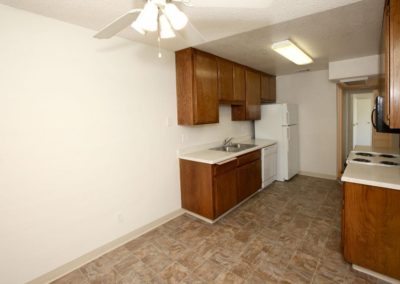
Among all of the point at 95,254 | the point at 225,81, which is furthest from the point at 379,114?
the point at 95,254

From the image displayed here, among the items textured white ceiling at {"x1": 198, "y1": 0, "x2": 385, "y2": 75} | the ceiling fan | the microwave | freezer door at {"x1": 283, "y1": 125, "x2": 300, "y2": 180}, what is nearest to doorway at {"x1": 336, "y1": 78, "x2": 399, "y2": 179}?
freezer door at {"x1": 283, "y1": 125, "x2": 300, "y2": 180}

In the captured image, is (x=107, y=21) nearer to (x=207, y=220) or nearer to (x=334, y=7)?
(x=334, y=7)

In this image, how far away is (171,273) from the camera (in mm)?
1952

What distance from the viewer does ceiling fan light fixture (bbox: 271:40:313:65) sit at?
8.54ft

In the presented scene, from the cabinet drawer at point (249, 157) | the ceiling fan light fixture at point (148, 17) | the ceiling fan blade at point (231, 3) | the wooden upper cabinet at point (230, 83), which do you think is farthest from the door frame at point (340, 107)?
the ceiling fan light fixture at point (148, 17)

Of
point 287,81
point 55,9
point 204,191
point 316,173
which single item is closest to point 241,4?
point 55,9

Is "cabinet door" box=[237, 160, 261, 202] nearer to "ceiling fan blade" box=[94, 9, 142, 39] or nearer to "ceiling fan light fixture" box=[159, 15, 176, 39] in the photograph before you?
"ceiling fan light fixture" box=[159, 15, 176, 39]

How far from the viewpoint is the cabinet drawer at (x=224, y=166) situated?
2750 millimetres

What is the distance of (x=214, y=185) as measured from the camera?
2740 millimetres

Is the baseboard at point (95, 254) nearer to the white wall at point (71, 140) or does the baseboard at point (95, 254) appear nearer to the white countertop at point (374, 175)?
the white wall at point (71, 140)

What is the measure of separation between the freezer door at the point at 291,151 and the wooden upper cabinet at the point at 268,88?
78 centimetres

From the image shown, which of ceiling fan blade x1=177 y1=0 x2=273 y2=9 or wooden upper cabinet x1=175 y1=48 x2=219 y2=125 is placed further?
wooden upper cabinet x1=175 y1=48 x2=219 y2=125

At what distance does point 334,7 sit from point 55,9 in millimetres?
2320

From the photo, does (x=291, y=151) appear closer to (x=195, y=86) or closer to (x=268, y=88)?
(x=268, y=88)
